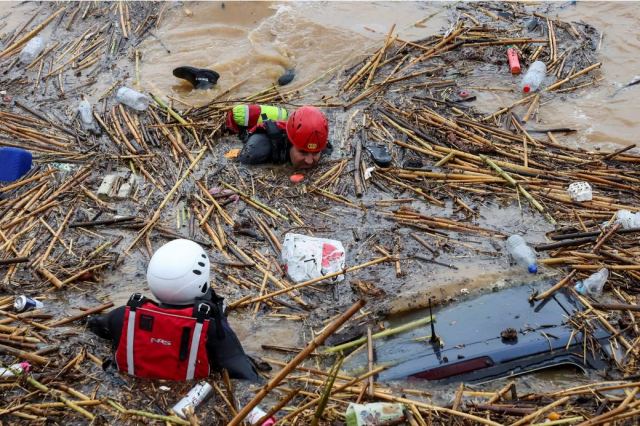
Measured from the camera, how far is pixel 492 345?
15.3ft

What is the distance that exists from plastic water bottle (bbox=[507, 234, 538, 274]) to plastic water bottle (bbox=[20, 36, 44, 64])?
Result: 7.54 meters

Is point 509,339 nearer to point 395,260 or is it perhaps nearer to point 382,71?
point 395,260

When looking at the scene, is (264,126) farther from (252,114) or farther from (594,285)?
(594,285)

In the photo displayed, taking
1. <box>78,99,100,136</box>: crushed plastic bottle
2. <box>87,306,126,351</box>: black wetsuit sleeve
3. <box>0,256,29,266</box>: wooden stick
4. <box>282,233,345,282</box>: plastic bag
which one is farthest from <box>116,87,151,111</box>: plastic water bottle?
<box>87,306,126,351</box>: black wetsuit sleeve

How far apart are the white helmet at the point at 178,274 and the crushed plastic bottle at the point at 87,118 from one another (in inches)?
161

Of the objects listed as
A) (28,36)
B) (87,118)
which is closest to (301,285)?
(87,118)

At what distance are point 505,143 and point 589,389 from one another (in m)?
3.79

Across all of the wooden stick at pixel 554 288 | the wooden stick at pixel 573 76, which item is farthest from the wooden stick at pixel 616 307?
the wooden stick at pixel 573 76

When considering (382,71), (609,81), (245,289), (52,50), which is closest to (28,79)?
(52,50)

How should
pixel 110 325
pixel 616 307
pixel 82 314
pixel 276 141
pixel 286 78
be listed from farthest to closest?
pixel 286 78 → pixel 276 141 → pixel 616 307 → pixel 82 314 → pixel 110 325

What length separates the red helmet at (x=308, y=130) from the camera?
680 cm

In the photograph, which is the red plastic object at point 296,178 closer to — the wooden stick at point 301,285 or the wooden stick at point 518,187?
the wooden stick at point 301,285

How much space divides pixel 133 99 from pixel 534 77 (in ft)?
17.6

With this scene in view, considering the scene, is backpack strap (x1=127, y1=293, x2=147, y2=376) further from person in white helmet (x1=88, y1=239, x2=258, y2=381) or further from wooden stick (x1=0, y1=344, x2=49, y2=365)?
wooden stick (x1=0, y1=344, x2=49, y2=365)
